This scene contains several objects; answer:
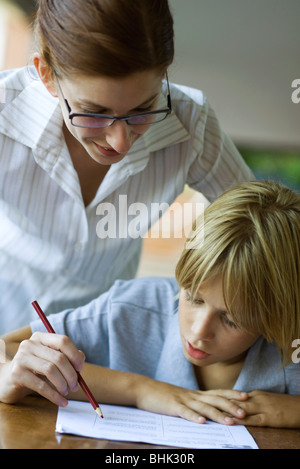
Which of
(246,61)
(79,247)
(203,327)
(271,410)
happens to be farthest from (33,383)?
(246,61)

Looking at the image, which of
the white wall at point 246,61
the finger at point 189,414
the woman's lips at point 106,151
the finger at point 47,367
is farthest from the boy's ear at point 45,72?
the white wall at point 246,61

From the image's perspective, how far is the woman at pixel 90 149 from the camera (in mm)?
950

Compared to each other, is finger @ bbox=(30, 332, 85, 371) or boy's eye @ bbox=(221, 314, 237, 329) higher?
finger @ bbox=(30, 332, 85, 371)

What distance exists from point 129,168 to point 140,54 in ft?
1.36

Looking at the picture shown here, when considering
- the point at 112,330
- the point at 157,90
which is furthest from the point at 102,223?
the point at 157,90

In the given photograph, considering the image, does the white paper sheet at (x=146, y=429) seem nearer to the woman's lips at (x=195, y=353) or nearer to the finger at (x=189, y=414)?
the finger at (x=189, y=414)

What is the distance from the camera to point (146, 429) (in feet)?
2.85

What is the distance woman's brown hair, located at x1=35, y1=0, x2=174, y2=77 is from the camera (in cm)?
93

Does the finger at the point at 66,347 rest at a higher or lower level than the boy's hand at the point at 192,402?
higher

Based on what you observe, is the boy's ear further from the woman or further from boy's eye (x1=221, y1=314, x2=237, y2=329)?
boy's eye (x1=221, y1=314, x2=237, y2=329)

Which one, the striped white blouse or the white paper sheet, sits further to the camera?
the striped white blouse

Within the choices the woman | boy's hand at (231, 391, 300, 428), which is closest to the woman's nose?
the woman

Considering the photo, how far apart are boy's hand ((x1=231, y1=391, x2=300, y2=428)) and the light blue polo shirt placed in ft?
0.29

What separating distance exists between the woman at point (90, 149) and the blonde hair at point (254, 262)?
0.77 ft
